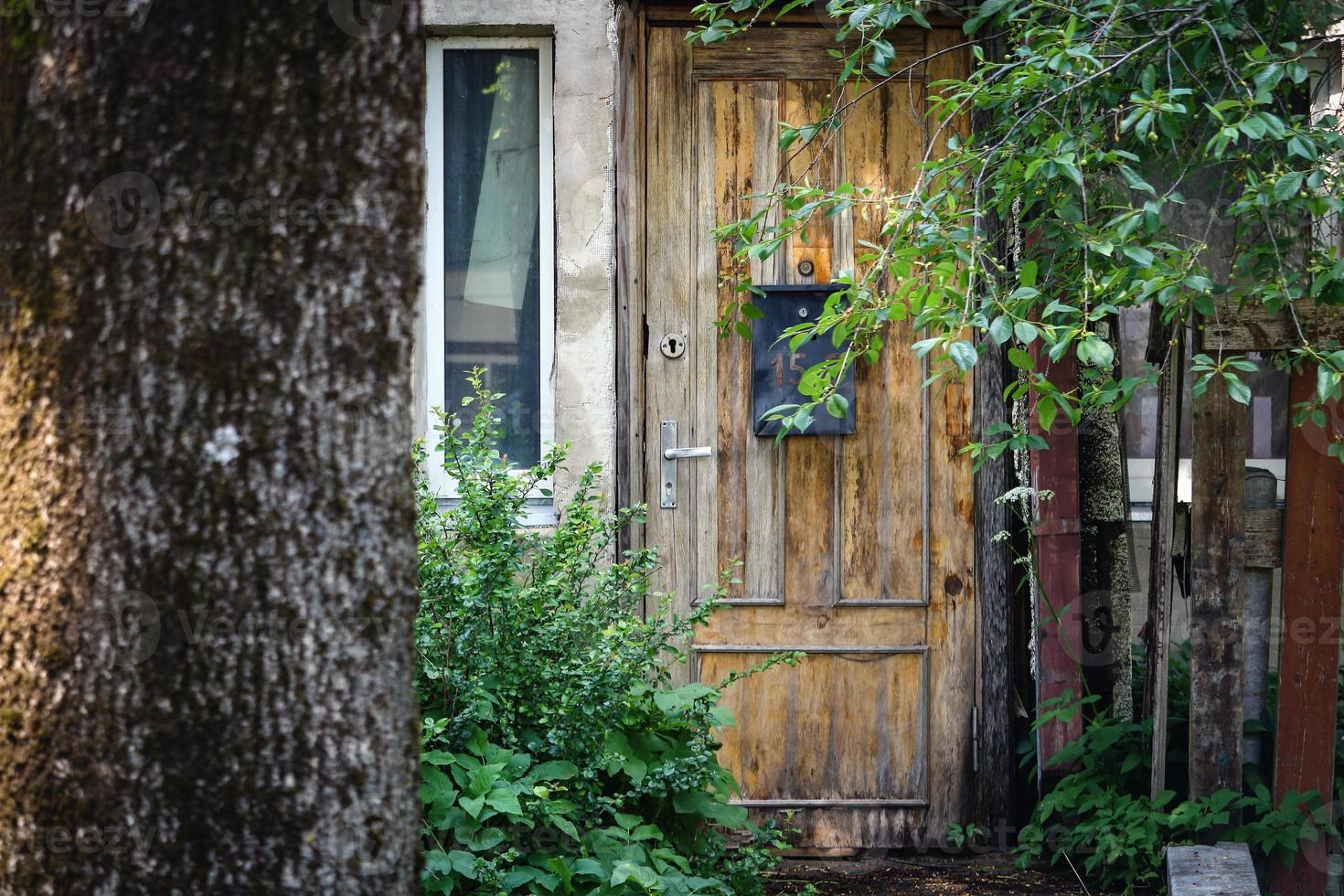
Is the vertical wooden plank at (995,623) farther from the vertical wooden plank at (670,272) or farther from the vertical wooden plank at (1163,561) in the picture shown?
the vertical wooden plank at (670,272)

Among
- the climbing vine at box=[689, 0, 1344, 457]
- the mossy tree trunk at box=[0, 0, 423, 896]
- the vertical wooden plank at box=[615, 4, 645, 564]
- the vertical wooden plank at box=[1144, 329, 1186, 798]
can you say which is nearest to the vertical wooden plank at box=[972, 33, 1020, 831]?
the vertical wooden plank at box=[1144, 329, 1186, 798]

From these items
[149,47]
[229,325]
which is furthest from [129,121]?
[229,325]

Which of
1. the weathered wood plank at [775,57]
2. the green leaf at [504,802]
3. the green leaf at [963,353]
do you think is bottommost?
the green leaf at [504,802]

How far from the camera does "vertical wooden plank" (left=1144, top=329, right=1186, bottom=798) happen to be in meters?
3.62

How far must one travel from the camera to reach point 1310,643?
346 centimetres

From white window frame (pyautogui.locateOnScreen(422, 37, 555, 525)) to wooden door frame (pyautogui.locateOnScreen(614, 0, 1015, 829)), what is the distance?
26 cm

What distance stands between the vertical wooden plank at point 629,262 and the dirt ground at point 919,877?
1.23m

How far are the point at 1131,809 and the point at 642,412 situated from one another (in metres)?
2.01

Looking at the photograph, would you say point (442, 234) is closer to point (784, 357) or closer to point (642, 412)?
point (642, 412)

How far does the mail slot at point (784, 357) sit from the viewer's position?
422cm

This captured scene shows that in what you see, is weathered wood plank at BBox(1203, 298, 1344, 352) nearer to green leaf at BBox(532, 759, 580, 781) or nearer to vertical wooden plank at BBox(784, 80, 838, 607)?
vertical wooden plank at BBox(784, 80, 838, 607)

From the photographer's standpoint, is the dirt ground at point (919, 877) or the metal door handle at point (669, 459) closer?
the dirt ground at point (919, 877)

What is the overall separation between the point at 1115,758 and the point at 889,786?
78 centimetres

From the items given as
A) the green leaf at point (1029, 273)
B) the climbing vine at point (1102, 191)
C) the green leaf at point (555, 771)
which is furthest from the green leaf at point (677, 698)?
the green leaf at point (1029, 273)
